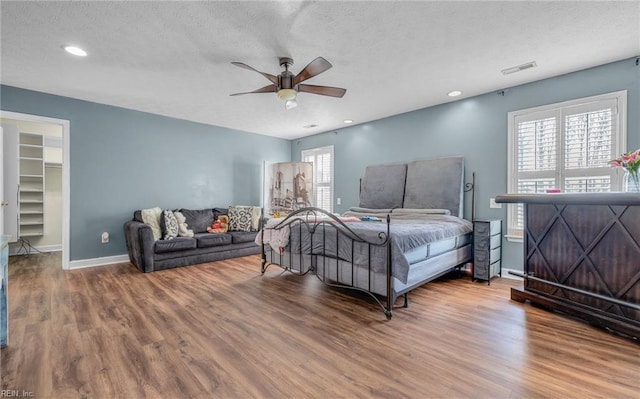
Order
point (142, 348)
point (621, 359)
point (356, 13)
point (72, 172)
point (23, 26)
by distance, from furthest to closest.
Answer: point (72, 172) → point (23, 26) → point (356, 13) → point (142, 348) → point (621, 359)

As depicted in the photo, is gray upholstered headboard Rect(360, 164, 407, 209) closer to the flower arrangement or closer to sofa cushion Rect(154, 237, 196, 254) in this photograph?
the flower arrangement

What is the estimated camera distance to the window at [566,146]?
9.99 feet

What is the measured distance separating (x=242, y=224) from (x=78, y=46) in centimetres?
336

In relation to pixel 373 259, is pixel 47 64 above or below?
above

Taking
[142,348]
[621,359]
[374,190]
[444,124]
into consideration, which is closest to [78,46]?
[142,348]

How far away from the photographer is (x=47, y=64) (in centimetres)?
305

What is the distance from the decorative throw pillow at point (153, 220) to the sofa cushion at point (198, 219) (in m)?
0.54

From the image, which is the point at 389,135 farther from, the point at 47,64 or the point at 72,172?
the point at 72,172

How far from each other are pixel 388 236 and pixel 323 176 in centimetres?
390

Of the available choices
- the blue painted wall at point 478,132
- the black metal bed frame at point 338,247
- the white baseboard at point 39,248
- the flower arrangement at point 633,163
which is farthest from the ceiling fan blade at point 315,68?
the white baseboard at point 39,248

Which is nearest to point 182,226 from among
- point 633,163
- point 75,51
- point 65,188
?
point 65,188

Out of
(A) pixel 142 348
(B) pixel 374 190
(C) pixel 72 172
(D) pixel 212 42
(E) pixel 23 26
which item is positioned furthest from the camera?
(B) pixel 374 190

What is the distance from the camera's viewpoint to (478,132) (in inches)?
159

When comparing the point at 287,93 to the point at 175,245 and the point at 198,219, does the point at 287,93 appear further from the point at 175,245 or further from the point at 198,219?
the point at 198,219
